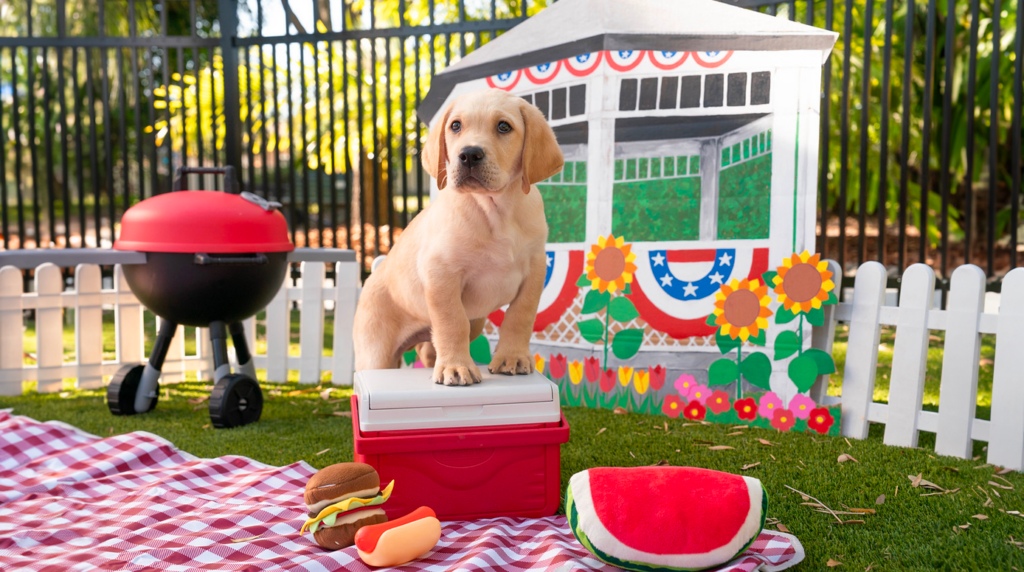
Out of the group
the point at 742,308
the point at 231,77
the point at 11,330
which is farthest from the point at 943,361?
the point at 231,77

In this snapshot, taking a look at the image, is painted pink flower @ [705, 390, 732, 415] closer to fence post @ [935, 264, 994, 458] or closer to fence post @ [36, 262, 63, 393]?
fence post @ [935, 264, 994, 458]

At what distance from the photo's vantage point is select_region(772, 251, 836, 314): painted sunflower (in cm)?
338

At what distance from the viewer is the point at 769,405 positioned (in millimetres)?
3494

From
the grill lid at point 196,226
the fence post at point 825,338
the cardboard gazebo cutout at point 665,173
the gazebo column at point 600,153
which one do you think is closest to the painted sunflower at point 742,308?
the cardboard gazebo cutout at point 665,173

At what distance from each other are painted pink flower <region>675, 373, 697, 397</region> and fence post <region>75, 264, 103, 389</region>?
3.54 m

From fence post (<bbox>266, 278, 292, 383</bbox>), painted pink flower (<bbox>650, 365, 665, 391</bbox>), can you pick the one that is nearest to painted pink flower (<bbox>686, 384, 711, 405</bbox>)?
painted pink flower (<bbox>650, 365, 665, 391</bbox>)

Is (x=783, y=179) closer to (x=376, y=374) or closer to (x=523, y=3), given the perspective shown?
(x=376, y=374)

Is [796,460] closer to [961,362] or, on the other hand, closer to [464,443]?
[961,362]

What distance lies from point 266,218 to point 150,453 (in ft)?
3.87

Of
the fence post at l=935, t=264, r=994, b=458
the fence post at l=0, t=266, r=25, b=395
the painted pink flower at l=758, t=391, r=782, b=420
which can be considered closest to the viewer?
the fence post at l=935, t=264, r=994, b=458

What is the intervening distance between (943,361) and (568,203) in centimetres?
194

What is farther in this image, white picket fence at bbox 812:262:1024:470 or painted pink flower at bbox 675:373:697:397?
painted pink flower at bbox 675:373:697:397

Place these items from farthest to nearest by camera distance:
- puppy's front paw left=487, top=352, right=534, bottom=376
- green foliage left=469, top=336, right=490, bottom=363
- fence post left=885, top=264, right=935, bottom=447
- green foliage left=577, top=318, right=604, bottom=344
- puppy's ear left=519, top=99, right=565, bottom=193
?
green foliage left=469, top=336, right=490, bottom=363
green foliage left=577, top=318, right=604, bottom=344
fence post left=885, top=264, right=935, bottom=447
puppy's front paw left=487, top=352, right=534, bottom=376
puppy's ear left=519, top=99, right=565, bottom=193

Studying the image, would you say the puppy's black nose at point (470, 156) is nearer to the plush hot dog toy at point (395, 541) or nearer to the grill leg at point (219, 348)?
the plush hot dog toy at point (395, 541)
